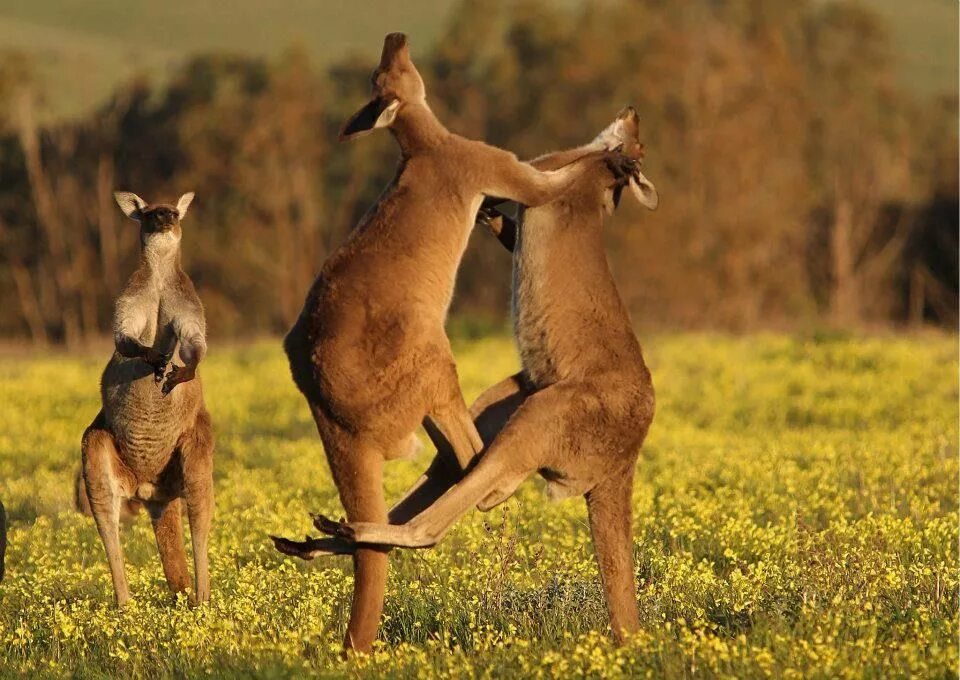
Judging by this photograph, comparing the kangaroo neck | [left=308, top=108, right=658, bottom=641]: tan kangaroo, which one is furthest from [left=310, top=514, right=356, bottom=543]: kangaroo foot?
the kangaroo neck

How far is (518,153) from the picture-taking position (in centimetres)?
3666

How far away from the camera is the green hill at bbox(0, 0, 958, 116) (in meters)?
90.4

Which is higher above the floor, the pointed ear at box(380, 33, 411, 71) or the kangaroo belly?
the pointed ear at box(380, 33, 411, 71)

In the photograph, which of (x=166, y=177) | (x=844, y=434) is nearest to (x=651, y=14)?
(x=166, y=177)

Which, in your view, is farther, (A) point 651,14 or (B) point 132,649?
(A) point 651,14

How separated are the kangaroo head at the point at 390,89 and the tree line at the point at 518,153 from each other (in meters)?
29.9

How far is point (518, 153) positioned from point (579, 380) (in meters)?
31.2

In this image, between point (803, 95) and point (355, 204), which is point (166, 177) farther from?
point (803, 95)

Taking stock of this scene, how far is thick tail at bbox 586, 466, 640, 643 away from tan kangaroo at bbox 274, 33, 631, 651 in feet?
1.88

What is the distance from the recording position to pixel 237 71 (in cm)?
4028

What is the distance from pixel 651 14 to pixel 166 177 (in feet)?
44.9

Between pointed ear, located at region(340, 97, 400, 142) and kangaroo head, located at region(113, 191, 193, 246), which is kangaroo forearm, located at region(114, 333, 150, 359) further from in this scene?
pointed ear, located at region(340, 97, 400, 142)

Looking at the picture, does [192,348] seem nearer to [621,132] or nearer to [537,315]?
[537,315]

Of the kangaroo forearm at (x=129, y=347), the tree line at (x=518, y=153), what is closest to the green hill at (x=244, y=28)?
the tree line at (x=518, y=153)
